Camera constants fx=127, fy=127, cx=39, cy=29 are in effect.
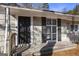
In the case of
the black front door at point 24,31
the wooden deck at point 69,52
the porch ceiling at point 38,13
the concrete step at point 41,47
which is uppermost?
the porch ceiling at point 38,13

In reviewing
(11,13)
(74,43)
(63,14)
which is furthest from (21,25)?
(74,43)

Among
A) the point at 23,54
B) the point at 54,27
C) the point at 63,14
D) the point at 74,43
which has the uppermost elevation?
the point at 63,14

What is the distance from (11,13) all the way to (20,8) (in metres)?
0.10

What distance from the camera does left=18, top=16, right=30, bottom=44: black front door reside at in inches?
47.8

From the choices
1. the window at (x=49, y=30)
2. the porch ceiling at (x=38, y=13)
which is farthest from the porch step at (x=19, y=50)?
the porch ceiling at (x=38, y=13)

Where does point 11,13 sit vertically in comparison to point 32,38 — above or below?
above

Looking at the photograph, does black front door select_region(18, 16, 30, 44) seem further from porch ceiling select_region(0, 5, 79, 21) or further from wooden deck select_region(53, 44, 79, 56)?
wooden deck select_region(53, 44, 79, 56)

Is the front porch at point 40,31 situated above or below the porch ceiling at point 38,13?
below

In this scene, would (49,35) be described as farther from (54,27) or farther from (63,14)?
(63,14)

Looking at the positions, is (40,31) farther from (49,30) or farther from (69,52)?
(69,52)

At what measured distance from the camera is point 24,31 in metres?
1.22

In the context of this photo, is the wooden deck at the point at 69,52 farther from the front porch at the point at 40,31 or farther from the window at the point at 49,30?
the window at the point at 49,30

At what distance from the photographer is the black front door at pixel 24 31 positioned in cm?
121

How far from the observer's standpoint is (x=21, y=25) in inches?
48.3
